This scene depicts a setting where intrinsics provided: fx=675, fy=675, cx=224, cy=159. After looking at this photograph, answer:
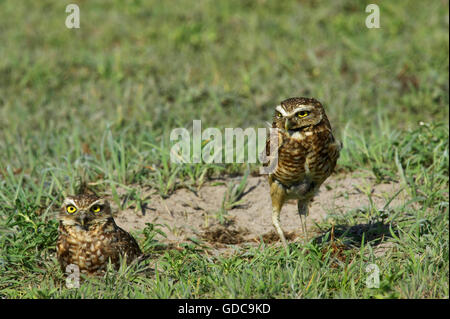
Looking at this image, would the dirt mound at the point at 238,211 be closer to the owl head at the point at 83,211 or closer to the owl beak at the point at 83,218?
the owl head at the point at 83,211

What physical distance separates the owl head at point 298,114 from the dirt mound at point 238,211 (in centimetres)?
122

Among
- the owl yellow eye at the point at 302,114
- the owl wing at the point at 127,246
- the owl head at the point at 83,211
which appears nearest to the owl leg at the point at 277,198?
the owl yellow eye at the point at 302,114

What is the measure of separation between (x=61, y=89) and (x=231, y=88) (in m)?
2.28

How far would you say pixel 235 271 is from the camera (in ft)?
15.8

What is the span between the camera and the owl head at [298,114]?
15.4ft

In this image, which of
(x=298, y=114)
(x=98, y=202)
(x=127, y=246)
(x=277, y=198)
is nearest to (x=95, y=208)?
(x=98, y=202)

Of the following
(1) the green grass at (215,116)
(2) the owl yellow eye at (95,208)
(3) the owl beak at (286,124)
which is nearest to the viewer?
(3) the owl beak at (286,124)

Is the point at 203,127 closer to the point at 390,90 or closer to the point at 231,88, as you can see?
the point at 231,88

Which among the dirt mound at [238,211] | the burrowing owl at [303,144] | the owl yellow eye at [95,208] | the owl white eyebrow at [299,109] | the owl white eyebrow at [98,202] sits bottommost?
the dirt mound at [238,211]

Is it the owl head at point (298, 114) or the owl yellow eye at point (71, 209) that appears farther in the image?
the owl yellow eye at point (71, 209)

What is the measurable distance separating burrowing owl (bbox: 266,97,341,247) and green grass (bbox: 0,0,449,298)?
536 millimetres

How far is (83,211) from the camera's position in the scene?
4.87 meters

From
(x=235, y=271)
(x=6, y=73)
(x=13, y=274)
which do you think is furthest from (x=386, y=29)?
(x=13, y=274)

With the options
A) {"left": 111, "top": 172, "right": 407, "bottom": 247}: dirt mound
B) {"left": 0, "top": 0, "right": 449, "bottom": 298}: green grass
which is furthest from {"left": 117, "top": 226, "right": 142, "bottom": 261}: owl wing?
{"left": 111, "top": 172, "right": 407, "bottom": 247}: dirt mound
